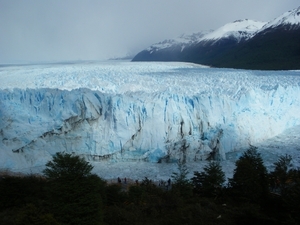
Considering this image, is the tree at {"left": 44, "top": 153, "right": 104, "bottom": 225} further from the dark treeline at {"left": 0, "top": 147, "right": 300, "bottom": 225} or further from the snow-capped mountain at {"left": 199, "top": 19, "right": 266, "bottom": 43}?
the snow-capped mountain at {"left": 199, "top": 19, "right": 266, "bottom": 43}

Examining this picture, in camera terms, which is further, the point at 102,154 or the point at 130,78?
the point at 130,78

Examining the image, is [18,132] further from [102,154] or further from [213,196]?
[213,196]

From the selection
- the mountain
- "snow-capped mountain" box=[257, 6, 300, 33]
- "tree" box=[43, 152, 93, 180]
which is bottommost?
"tree" box=[43, 152, 93, 180]

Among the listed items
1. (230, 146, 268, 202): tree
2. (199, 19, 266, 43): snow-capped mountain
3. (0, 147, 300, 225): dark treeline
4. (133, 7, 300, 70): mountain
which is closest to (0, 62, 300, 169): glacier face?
(0, 147, 300, 225): dark treeline

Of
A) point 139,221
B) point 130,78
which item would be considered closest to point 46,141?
point 130,78

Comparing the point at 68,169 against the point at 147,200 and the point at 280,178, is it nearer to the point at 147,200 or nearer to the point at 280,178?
the point at 147,200
